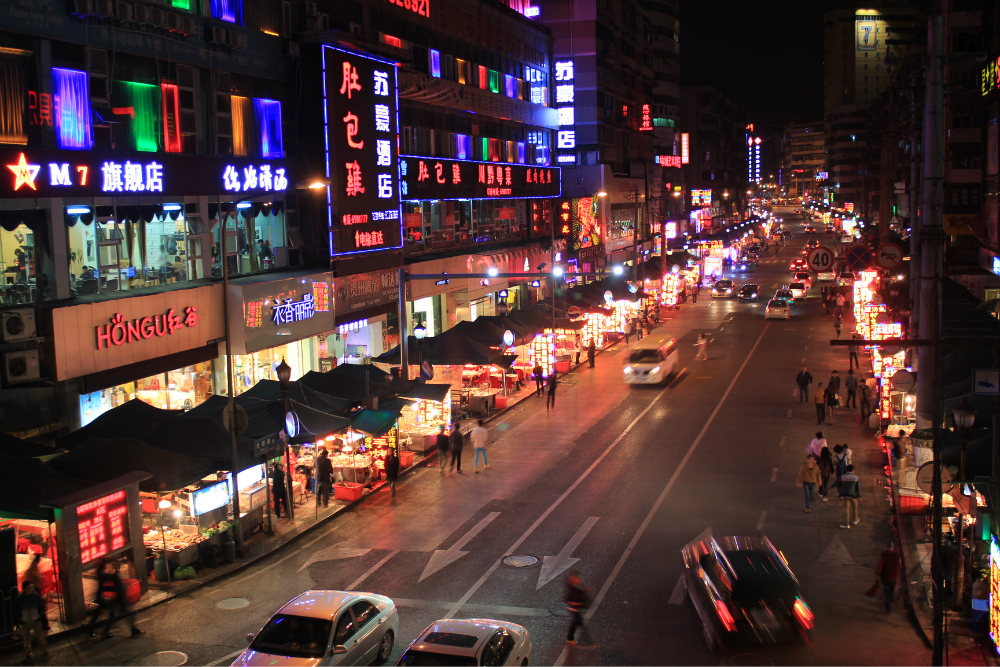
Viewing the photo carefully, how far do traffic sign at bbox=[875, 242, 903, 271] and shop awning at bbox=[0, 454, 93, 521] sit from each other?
60.5ft

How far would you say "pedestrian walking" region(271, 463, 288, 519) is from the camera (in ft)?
77.2

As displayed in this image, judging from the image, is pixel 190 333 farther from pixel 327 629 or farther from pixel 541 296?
pixel 541 296

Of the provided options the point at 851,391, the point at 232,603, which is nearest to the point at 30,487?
the point at 232,603

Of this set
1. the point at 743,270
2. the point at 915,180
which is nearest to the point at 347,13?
the point at 915,180

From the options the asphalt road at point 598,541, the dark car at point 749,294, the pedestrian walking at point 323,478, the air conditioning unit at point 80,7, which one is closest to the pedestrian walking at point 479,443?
the asphalt road at point 598,541

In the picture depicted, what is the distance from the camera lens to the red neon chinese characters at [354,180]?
3559cm

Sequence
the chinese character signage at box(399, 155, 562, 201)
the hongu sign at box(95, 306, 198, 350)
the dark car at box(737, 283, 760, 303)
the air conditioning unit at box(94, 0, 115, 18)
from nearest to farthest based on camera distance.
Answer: the air conditioning unit at box(94, 0, 115, 18) → the hongu sign at box(95, 306, 198, 350) → the chinese character signage at box(399, 155, 562, 201) → the dark car at box(737, 283, 760, 303)

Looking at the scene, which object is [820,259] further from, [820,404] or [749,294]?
[749,294]

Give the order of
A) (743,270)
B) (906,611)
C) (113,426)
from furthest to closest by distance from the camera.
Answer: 1. (743,270)
2. (113,426)
3. (906,611)

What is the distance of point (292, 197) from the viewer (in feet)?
113

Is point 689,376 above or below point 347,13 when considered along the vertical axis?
below

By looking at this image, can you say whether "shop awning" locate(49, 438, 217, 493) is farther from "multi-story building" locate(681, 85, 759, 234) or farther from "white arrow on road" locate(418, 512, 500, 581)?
"multi-story building" locate(681, 85, 759, 234)

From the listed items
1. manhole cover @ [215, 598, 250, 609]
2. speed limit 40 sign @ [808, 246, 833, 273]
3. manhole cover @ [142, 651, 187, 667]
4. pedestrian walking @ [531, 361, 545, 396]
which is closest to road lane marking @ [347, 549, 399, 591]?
manhole cover @ [215, 598, 250, 609]

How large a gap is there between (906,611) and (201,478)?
49.3ft
